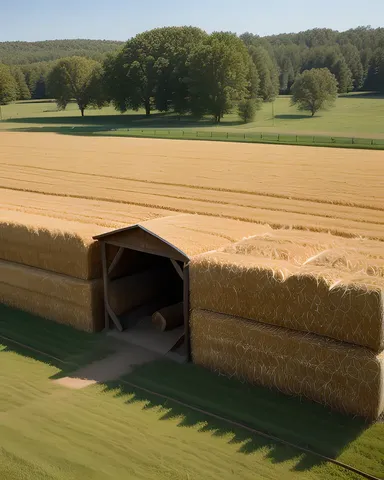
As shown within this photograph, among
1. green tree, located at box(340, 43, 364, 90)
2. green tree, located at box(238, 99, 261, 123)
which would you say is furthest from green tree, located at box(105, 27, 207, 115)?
green tree, located at box(340, 43, 364, 90)

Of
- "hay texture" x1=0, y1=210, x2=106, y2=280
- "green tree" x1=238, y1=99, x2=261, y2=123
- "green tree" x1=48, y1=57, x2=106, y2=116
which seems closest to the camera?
"hay texture" x1=0, y1=210, x2=106, y2=280

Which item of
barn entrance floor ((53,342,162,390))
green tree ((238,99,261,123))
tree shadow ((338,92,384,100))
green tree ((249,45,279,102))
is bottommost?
barn entrance floor ((53,342,162,390))

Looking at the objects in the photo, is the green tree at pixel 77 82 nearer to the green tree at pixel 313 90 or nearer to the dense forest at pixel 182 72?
the dense forest at pixel 182 72

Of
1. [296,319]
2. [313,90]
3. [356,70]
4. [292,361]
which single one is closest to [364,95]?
[356,70]

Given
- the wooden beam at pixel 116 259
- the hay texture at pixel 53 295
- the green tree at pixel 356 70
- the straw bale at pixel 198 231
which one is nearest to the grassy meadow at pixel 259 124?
the green tree at pixel 356 70

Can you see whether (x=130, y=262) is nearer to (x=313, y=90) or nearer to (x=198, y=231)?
(x=198, y=231)

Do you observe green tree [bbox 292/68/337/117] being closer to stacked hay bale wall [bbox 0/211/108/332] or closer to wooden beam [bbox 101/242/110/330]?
stacked hay bale wall [bbox 0/211/108/332]

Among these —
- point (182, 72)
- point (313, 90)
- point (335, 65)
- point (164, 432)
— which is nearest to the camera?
point (164, 432)
